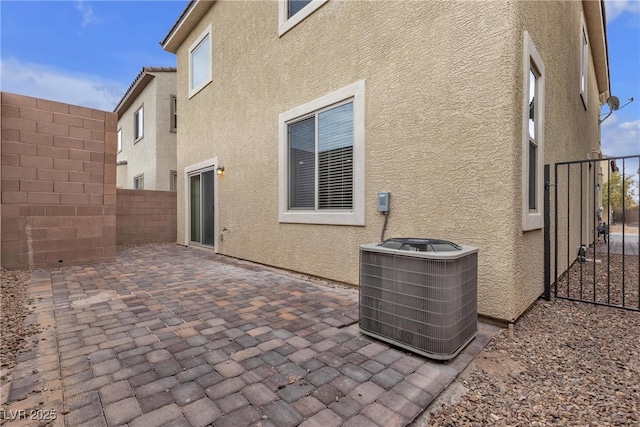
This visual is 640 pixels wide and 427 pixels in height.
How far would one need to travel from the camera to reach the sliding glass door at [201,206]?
28.5 feet

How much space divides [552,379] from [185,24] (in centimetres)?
1131

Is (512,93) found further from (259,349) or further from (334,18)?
(259,349)

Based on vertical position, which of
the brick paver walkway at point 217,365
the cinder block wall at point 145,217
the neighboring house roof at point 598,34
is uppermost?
the neighboring house roof at point 598,34

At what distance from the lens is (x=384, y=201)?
4.09 m

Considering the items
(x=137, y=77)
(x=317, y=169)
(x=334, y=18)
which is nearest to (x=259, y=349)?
(x=317, y=169)

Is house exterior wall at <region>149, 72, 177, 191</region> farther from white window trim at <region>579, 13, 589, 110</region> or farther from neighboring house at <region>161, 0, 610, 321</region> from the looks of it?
white window trim at <region>579, 13, 589, 110</region>

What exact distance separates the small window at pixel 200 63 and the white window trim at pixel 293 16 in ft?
11.0

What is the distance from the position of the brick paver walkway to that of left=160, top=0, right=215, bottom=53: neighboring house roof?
7.87 metres

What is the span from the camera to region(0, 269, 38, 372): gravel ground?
2.51 meters

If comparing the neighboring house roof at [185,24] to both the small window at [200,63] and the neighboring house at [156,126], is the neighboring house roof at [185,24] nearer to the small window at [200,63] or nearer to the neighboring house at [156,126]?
the small window at [200,63]

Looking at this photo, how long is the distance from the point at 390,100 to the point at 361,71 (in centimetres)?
75

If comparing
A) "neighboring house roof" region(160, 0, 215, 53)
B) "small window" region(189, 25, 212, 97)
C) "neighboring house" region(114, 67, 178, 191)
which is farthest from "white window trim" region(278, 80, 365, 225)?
"neighboring house" region(114, 67, 178, 191)

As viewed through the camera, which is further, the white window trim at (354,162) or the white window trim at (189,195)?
the white window trim at (189,195)

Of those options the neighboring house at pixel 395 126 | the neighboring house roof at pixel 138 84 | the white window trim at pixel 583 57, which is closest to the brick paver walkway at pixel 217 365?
the neighboring house at pixel 395 126
